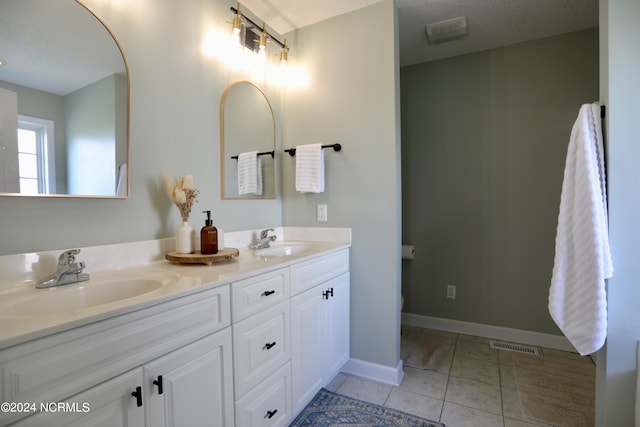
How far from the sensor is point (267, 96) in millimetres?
2209

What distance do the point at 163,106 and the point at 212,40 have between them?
0.56 m

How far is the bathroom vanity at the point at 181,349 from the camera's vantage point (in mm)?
686

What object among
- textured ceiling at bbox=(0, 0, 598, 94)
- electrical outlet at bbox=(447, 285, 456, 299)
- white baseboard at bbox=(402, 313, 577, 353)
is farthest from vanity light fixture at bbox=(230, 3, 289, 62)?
white baseboard at bbox=(402, 313, 577, 353)

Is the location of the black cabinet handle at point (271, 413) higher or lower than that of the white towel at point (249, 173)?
lower

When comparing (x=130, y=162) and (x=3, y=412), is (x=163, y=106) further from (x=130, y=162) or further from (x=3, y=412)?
(x=3, y=412)

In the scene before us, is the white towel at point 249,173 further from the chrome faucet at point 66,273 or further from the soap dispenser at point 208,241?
the chrome faucet at point 66,273

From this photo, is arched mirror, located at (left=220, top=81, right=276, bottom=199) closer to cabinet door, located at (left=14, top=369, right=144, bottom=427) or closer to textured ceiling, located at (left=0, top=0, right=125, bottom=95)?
textured ceiling, located at (left=0, top=0, right=125, bottom=95)

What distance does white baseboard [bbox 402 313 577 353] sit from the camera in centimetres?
244

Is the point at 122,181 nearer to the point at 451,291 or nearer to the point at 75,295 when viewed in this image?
the point at 75,295

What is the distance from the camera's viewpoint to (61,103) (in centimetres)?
116

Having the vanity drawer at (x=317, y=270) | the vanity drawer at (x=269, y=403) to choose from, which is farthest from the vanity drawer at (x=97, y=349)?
the vanity drawer at (x=317, y=270)

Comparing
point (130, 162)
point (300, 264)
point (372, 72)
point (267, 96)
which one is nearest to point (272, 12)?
point (267, 96)

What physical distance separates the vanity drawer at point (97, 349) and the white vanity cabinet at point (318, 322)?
602 millimetres

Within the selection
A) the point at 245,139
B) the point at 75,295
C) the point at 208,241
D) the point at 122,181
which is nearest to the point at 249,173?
the point at 245,139
